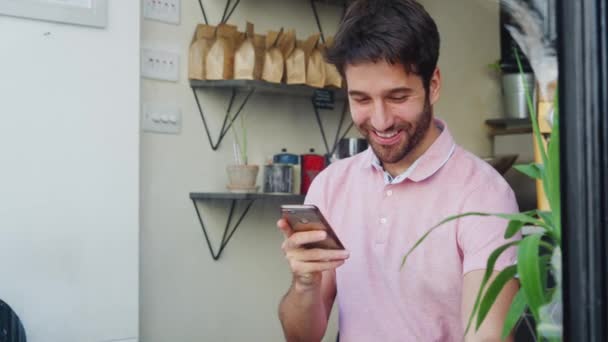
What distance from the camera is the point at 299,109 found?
3.14 meters

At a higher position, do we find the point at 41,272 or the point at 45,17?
the point at 45,17

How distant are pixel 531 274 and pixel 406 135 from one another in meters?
0.85

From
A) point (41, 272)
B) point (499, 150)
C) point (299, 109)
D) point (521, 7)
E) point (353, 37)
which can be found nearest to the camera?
point (521, 7)

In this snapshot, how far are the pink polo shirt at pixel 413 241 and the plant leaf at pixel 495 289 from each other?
61cm

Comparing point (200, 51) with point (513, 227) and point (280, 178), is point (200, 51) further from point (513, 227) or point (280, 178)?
point (513, 227)

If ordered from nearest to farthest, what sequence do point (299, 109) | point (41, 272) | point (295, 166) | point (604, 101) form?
point (604, 101) → point (41, 272) → point (295, 166) → point (299, 109)

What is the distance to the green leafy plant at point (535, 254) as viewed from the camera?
0.61 m

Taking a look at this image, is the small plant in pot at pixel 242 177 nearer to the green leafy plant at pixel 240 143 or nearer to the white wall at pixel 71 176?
the green leafy plant at pixel 240 143

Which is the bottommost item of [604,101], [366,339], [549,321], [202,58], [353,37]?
[366,339]

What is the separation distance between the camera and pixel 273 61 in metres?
2.79

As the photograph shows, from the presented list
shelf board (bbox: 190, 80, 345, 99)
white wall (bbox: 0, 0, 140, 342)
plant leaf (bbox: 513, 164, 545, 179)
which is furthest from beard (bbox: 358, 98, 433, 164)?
shelf board (bbox: 190, 80, 345, 99)

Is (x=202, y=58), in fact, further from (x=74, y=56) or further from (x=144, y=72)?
(x=74, y=56)

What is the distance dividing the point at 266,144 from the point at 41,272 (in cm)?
109

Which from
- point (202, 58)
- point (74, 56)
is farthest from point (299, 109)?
point (74, 56)
